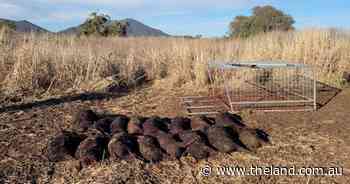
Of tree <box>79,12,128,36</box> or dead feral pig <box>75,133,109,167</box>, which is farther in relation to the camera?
tree <box>79,12,128,36</box>

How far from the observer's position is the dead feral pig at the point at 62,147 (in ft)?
12.2

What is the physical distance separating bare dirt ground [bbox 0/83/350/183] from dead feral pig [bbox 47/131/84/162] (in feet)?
0.26

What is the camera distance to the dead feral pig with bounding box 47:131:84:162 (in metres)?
3.71

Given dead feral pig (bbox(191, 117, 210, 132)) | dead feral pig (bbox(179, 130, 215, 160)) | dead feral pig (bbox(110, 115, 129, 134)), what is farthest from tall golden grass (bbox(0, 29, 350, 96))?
dead feral pig (bbox(179, 130, 215, 160))

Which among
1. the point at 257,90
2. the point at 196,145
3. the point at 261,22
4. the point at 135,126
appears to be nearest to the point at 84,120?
the point at 135,126

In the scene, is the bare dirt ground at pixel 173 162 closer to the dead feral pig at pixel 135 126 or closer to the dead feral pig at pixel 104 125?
the dead feral pig at pixel 104 125

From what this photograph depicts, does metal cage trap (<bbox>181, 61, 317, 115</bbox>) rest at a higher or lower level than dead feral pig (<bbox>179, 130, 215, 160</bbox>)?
higher

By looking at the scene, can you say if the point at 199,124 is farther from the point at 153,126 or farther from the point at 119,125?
the point at 119,125

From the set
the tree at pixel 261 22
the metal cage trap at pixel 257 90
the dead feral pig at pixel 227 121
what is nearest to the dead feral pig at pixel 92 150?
the dead feral pig at pixel 227 121

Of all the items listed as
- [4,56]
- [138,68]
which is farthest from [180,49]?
[4,56]

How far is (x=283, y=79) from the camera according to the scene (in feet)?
25.2

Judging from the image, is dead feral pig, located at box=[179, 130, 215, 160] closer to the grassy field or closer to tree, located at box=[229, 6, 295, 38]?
the grassy field

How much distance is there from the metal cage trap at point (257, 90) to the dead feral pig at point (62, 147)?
5.73 ft

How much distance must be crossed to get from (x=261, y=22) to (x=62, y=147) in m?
17.3
